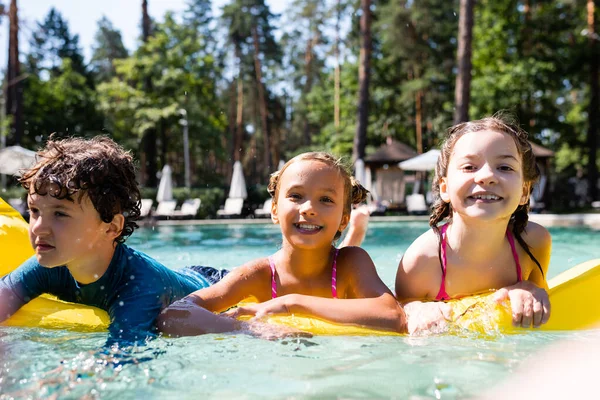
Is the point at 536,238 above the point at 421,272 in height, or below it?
above

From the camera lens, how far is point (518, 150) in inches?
111

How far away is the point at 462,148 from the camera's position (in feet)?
9.23

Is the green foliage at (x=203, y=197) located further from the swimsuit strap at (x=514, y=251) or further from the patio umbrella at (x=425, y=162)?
the swimsuit strap at (x=514, y=251)

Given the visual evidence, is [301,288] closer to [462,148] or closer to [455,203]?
[455,203]

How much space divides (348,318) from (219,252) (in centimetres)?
643

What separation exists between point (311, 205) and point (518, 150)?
105cm

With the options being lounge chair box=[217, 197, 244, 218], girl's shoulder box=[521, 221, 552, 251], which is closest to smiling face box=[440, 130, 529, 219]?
girl's shoulder box=[521, 221, 552, 251]

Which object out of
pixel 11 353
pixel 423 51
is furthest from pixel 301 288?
pixel 423 51

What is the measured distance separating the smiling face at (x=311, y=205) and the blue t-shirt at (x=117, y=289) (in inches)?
26.7

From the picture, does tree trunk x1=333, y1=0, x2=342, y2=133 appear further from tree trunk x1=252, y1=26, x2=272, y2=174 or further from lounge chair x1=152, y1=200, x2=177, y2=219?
lounge chair x1=152, y1=200, x2=177, y2=219

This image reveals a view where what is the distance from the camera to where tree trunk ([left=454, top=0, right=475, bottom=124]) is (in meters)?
14.2

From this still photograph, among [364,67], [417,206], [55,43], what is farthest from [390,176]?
[55,43]

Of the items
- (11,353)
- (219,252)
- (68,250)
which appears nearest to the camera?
(11,353)

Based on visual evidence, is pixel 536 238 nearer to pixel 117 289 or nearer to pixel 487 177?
pixel 487 177
